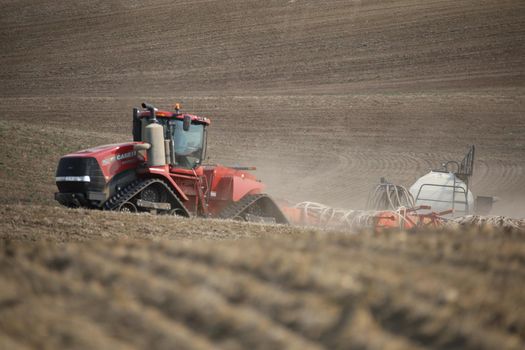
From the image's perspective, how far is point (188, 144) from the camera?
1200cm

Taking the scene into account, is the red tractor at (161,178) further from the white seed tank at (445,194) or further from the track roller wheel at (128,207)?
the white seed tank at (445,194)

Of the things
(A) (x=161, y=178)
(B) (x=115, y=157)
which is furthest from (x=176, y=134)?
(B) (x=115, y=157)

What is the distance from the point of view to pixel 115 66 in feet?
129

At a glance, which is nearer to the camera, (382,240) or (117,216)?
(382,240)

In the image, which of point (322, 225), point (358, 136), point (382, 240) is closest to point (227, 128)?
point (358, 136)

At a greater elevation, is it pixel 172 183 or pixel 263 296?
pixel 263 296

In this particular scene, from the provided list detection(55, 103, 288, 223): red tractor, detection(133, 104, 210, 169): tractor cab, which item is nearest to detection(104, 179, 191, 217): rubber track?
detection(55, 103, 288, 223): red tractor

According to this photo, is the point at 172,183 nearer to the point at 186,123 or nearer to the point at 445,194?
the point at 186,123

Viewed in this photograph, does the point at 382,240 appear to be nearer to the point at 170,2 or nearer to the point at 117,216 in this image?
the point at 117,216

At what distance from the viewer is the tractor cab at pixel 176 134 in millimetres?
11391

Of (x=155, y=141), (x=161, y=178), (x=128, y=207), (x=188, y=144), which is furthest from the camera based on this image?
(x=188, y=144)

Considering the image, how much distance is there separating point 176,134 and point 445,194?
7.61 m

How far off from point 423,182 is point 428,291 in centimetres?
1604

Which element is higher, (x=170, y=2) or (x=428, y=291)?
(x=170, y=2)
